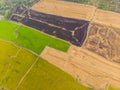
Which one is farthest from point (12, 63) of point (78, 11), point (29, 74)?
point (78, 11)

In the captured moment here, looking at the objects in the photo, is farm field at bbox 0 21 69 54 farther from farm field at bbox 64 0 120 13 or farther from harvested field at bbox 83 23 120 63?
farm field at bbox 64 0 120 13

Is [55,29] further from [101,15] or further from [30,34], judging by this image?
[101,15]

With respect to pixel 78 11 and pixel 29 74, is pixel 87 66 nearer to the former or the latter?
pixel 29 74

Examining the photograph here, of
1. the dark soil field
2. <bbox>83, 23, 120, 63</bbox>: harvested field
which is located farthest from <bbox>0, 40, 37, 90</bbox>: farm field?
<bbox>83, 23, 120, 63</bbox>: harvested field

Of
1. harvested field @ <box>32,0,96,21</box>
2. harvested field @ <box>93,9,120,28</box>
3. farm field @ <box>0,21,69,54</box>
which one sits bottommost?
farm field @ <box>0,21,69,54</box>

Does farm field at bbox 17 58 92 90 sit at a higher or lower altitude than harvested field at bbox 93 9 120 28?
lower

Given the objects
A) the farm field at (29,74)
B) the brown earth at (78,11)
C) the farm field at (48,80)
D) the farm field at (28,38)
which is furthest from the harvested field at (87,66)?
the brown earth at (78,11)
